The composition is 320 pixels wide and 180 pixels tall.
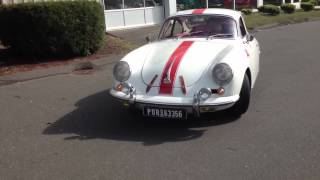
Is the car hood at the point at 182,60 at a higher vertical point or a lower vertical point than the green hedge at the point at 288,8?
higher

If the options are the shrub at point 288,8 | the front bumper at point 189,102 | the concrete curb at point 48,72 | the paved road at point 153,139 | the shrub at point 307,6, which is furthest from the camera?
the shrub at point 307,6

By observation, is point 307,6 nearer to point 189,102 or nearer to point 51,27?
point 51,27

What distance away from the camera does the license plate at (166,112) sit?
5.75 meters

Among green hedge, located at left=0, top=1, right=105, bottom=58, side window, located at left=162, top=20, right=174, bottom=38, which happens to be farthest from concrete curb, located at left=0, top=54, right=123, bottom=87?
side window, located at left=162, top=20, right=174, bottom=38

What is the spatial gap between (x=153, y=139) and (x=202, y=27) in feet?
7.65

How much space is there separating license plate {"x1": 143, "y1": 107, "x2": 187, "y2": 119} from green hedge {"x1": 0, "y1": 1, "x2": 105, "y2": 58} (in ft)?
20.9

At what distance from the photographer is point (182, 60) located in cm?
621

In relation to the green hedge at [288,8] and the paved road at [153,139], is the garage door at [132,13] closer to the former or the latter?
the green hedge at [288,8]

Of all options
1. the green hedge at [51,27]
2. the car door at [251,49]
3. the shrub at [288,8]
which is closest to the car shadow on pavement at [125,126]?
the car door at [251,49]

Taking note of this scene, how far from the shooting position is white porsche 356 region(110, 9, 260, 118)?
5.80 metres

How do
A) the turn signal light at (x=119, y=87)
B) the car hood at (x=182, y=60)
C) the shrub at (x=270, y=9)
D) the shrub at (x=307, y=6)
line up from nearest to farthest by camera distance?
the car hood at (x=182, y=60) < the turn signal light at (x=119, y=87) < the shrub at (x=270, y=9) < the shrub at (x=307, y=6)

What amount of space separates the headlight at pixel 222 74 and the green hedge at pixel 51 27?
6.53 meters

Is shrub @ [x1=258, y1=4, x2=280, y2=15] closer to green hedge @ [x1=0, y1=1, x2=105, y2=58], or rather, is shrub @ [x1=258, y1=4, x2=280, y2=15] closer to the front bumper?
green hedge @ [x1=0, y1=1, x2=105, y2=58]

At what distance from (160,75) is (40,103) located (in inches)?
104
